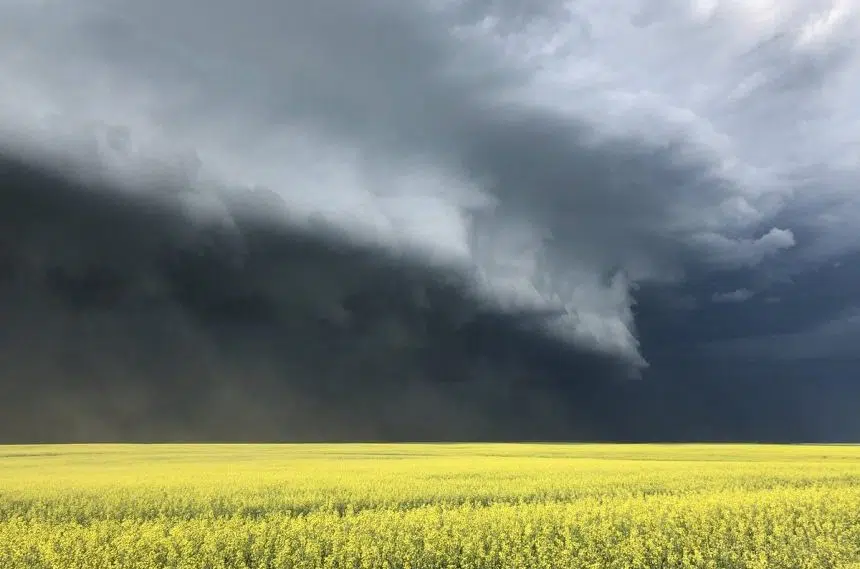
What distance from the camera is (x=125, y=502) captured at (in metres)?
25.4

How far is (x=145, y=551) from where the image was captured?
16062 mm

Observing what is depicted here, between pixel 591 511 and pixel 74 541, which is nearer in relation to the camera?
pixel 74 541

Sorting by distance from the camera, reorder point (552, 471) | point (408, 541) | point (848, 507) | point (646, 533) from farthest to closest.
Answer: point (552, 471) → point (848, 507) → point (646, 533) → point (408, 541)

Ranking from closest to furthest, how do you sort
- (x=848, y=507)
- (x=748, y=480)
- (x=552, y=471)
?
(x=848, y=507), (x=748, y=480), (x=552, y=471)

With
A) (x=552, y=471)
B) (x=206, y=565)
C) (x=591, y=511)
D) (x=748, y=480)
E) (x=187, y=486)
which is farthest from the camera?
(x=552, y=471)

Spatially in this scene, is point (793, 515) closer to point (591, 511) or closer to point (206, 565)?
point (591, 511)

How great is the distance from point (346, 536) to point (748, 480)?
89.9 ft

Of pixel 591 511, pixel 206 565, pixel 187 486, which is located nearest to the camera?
pixel 206 565

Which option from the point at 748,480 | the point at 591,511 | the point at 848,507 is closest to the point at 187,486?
the point at 591,511

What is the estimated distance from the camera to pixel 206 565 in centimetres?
1580

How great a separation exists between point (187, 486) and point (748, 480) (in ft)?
96.5

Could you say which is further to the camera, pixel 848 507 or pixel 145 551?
pixel 848 507

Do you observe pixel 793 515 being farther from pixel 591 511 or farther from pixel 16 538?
pixel 16 538

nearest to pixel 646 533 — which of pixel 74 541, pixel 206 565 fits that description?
pixel 206 565
